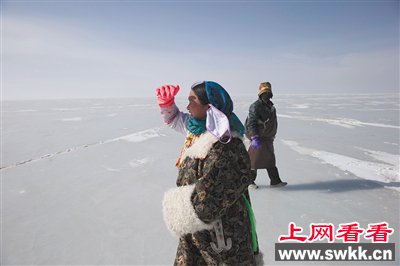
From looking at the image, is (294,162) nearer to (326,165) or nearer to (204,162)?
(326,165)

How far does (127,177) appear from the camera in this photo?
4863 mm

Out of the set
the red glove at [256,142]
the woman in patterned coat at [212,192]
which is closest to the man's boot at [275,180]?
the red glove at [256,142]

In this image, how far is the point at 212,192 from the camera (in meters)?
1.25

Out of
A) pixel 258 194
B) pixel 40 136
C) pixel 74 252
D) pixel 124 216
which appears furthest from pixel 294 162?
pixel 40 136

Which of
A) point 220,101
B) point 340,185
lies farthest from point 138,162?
point 220,101

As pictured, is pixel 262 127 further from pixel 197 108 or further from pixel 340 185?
pixel 197 108

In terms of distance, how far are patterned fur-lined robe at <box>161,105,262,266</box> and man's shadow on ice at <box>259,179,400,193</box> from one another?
117 inches

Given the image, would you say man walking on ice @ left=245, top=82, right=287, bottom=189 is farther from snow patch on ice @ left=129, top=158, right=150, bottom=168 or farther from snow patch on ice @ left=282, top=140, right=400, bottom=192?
snow patch on ice @ left=129, top=158, right=150, bottom=168

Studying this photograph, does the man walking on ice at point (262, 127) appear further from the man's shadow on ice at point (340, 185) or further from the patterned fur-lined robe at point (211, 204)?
the patterned fur-lined robe at point (211, 204)

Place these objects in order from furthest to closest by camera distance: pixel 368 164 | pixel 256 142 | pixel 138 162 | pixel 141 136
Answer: pixel 141 136
pixel 138 162
pixel 368 164
pixel 256 142

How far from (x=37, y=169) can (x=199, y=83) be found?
5206mm

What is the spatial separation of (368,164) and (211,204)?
5.50 meters

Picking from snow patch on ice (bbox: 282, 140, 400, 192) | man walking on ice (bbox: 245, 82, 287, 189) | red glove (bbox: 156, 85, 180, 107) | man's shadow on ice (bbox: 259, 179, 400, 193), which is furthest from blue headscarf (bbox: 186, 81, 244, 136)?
snow patch on ice (bbox: 282, 140, 400, 192)

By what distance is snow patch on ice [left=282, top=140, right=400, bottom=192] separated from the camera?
187 inches
